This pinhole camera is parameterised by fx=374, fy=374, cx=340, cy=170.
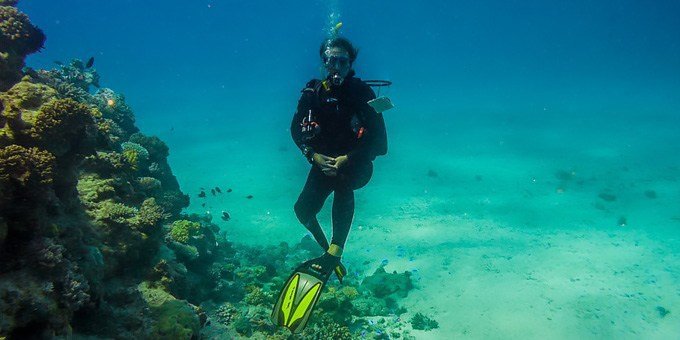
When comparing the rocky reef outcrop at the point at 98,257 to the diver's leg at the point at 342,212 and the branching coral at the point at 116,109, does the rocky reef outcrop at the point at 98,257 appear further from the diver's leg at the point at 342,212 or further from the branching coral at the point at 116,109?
the branching coral at the point at 116,109

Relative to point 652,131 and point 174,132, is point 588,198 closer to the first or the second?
point 652,131

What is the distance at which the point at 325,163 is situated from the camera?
19.6 ft

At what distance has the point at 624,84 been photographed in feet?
200

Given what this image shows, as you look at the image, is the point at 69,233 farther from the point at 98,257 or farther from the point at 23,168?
the point at 23,168

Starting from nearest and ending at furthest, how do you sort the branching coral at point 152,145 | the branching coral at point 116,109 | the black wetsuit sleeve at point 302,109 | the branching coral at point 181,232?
the black wetsuit sleeve at point 302,109
the branching coral at point 181,232
the branching coral at point 152,145
the branching coral at point 116,109

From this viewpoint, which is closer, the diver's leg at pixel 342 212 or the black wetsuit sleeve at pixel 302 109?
the black wetsuit sleeve at pixel 302 109

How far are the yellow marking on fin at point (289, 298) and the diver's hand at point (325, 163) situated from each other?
1705 mm

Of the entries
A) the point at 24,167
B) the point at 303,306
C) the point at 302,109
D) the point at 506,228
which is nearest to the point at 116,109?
the point at 302,109

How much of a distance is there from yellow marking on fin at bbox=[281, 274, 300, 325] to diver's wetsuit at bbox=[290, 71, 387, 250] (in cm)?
97

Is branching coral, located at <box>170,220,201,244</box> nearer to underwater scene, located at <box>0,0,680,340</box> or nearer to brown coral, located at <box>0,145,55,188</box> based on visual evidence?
underwater scene, located at <box>0,0,680,340</box>

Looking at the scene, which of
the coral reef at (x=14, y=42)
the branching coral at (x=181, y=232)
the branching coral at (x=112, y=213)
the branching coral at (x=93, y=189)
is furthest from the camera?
the branching coral at (x=181, y=232)

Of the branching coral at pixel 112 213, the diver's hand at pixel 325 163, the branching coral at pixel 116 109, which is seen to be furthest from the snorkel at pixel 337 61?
the branching coral at pixel 116 109

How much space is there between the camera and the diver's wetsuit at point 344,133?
604 cm

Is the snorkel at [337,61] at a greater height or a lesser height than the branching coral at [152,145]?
lesser
